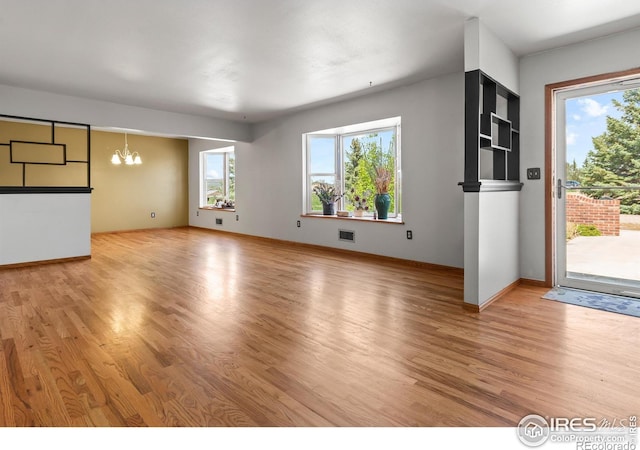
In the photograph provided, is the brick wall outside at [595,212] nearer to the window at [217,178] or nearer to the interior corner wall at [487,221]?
the interior corner wall at [487,221]

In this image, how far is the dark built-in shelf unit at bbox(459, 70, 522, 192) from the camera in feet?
9.85

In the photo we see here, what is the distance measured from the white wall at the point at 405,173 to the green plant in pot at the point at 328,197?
24 centimetres

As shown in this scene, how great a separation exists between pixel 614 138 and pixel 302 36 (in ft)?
9.87

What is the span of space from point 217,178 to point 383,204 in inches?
201

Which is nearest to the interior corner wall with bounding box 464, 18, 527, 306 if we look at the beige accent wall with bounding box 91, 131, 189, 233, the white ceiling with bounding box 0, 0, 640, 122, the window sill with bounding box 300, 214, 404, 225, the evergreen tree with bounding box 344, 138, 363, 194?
the white ceiling with bounding box 0, 0, 640, 122

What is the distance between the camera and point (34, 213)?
505 centimetres

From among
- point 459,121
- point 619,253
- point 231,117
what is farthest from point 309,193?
point 619,253

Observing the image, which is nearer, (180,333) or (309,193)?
(180,333)

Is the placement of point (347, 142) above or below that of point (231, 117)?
below

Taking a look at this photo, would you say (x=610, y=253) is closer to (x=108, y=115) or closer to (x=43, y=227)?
(x=108, y=115)

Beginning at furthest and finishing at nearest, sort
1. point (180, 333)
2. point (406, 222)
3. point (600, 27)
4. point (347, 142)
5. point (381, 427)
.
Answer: point (347, 142) < point (406, 222) < point (600, 27) < point (180, 333) < point (381, 427)

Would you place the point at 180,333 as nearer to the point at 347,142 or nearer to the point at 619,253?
the point at 619,253

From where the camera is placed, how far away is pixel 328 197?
6.30 m

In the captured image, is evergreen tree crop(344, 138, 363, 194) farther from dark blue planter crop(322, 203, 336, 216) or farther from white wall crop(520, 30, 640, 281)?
white wall crop(520, 30, 640, 281)
